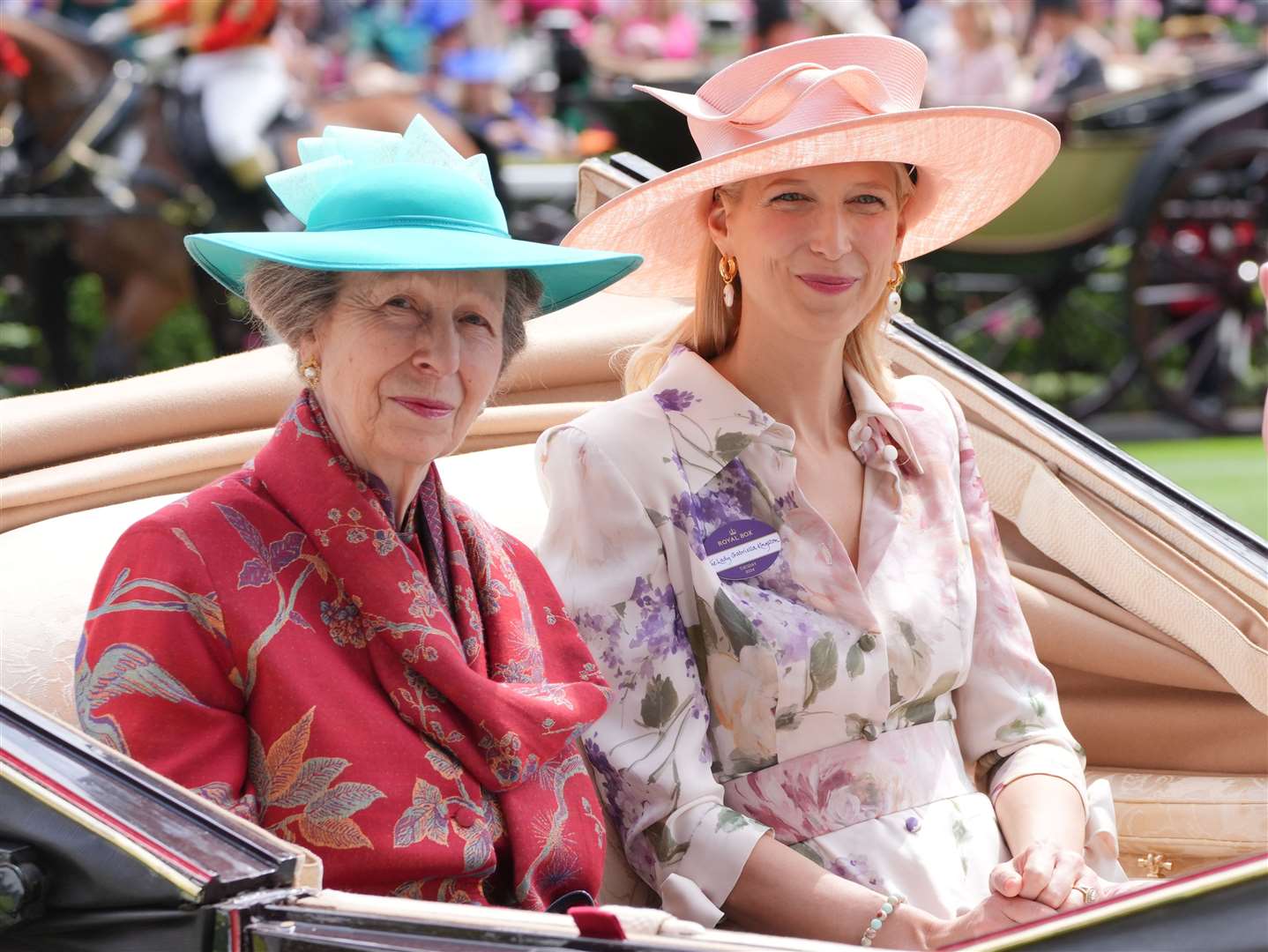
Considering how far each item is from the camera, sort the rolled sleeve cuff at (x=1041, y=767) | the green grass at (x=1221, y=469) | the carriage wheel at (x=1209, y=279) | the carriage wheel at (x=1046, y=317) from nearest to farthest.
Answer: the rolled sleeve cuff at (x=1041, y=767) → the green grass at (x=1221, y=469) → the carriage wheel at (x=1209, y=279) → the carriage wheel at (x=1046, y=317)

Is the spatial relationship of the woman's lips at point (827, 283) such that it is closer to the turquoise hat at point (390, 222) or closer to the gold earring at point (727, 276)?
→ the gold earring at point (727, 276)

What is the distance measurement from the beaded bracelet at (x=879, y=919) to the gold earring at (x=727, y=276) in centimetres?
71

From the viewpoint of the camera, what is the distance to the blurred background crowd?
782 cm

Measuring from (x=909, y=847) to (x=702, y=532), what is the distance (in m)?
0.41

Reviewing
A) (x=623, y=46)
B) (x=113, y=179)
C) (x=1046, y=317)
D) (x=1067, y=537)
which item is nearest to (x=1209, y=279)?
(x=1046, y=317)

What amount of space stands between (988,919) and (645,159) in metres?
5.58

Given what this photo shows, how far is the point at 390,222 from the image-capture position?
1.65m

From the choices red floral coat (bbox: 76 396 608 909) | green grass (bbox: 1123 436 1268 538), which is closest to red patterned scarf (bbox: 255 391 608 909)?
red floral coat (bbox: 76 396 608 909)

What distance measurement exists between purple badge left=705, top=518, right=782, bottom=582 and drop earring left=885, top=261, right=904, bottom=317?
335mm

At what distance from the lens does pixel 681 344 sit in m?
2.17

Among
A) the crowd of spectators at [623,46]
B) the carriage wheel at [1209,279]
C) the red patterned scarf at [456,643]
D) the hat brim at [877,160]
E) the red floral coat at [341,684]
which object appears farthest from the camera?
the crowd of spectators at [623,46]

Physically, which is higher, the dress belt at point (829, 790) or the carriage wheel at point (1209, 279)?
the carriage wheel at point (1209, 279)

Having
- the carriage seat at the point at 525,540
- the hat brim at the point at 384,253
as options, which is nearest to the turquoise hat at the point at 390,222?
the hat brim at the point at 384,253

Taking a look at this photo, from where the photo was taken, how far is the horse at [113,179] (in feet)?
28.0
